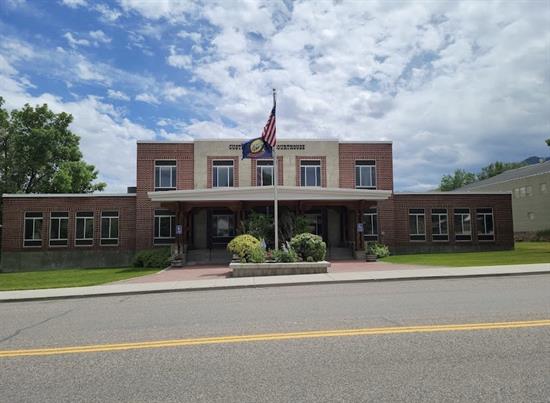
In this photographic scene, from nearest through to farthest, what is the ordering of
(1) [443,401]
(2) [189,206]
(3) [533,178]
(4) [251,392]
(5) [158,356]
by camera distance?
(1) [443,401] → (4) [251,392] → (5) [158,356] → (2) [189,206] → (3) [533,178]

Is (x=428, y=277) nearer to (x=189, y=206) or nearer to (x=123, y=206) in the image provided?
(x=189, y=206)

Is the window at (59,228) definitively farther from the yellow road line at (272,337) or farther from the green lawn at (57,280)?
the yellow road line at (272,337)

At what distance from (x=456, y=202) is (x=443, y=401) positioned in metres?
31.9

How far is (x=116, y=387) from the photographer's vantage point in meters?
4.69

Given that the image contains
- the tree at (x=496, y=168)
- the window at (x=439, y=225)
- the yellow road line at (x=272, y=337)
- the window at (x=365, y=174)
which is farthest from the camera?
the tree at (x=496, y=168)

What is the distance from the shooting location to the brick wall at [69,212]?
31203mm

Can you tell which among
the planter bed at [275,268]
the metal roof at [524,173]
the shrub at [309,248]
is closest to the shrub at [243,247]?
the planter bed at [275,268]

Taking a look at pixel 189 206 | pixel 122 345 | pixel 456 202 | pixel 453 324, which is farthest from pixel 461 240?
pixel 122 345

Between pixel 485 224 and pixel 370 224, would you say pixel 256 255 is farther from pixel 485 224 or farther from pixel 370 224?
pixel 485 224

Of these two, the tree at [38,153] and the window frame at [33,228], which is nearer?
the window frame at [33,228]

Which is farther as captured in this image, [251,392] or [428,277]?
[428,277]

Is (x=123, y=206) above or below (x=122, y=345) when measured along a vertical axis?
above

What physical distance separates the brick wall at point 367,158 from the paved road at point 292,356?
2289cm

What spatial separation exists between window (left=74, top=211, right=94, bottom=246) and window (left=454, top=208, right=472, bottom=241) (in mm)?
27162
